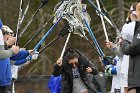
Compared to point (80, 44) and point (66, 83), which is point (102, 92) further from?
point (80, 44)

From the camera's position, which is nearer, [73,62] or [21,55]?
[73,62]

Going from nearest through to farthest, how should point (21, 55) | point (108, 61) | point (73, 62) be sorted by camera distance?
1. point (73, 62)
2. point (21, 55)
3. point (108, 61)

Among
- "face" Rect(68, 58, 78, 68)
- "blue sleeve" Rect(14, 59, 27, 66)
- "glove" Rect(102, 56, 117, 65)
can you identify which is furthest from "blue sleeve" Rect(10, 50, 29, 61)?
"glove" Rect(102, 56, 117, 65)

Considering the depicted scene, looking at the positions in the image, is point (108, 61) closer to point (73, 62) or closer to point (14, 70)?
point (73, 62)

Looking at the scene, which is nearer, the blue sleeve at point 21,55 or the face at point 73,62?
the face at point 73,62

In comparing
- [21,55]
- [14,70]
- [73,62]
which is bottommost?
[14,70]

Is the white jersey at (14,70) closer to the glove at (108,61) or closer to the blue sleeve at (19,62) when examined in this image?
the blue sleeve at (19,62)

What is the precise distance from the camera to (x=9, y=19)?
23422 mm

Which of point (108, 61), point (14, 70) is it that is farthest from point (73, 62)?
point (14, 70)

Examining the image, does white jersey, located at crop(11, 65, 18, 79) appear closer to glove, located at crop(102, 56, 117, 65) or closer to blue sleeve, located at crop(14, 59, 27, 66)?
blue sleeve, located at crop(14, 59, 27, 66)

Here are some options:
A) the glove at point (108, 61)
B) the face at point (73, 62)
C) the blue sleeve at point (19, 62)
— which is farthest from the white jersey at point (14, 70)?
the glove at point (108, 61)

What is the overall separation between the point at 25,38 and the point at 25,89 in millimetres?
9337

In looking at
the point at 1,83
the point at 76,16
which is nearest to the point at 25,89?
the point at 76,16

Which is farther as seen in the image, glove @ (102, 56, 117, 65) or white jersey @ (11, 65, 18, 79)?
glove @ (102, 56, 117, 65)
